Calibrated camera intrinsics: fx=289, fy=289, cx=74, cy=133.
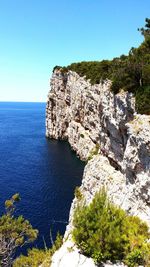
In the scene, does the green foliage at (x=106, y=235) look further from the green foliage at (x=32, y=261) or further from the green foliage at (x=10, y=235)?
the green foliage at (x=10, y=235)

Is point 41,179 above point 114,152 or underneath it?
underneath

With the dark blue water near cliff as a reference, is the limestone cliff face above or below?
above

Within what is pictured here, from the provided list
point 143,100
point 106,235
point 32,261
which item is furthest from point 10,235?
point 143,100

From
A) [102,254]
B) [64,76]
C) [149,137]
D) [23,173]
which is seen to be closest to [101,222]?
[102,254]

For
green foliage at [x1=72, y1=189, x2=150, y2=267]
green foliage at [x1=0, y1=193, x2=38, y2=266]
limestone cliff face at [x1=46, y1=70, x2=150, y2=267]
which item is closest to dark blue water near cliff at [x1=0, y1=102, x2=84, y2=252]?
limestone cliff face at [x1=46, y1=70, x2=150, y2=267]

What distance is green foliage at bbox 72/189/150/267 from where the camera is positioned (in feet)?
76.5

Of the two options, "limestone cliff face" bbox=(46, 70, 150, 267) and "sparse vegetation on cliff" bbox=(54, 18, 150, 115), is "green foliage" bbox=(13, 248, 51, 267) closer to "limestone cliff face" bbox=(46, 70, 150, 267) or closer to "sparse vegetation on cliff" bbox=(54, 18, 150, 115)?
"limestone cliff face" bbox=(46, 70, 150, 267)

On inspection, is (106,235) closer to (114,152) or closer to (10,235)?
(10,235)

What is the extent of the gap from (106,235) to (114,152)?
110ft

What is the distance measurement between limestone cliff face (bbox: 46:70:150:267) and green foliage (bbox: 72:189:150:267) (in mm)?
1188

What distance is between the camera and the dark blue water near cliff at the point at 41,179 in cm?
6088

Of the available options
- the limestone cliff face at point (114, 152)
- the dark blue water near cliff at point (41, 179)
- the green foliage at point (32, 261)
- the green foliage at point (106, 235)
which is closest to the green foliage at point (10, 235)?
the green foliage at point (32, 261)

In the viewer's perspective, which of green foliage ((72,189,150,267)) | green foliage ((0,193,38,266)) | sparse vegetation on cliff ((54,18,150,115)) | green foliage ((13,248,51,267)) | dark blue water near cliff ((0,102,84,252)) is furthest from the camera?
dark blue water near cliff ((0,102,84,252))

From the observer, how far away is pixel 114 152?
185 ft
